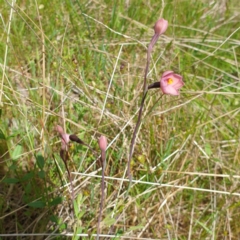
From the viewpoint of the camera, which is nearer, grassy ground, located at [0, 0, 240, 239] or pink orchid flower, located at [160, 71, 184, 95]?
pink orchid flower, located at [160, 71, 184, 95]

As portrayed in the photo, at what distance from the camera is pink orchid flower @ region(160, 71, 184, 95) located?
46.0 inches

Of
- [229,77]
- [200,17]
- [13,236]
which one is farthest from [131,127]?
[200,17]

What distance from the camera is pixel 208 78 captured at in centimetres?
245

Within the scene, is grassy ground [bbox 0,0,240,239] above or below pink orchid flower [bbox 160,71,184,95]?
below

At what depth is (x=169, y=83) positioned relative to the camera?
118 cm

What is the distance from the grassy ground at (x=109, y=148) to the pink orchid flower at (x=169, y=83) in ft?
1.15

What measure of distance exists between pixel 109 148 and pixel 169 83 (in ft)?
2.17

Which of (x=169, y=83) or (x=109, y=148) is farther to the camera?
(x=109, y=148)

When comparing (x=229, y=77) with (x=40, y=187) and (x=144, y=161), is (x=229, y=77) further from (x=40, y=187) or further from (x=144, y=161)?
(x=40, y=187)

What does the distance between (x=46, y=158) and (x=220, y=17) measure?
1905 millimetres

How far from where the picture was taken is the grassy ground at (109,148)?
157 cm

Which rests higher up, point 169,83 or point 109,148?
point 169,83

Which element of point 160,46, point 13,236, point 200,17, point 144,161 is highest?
point 200,17

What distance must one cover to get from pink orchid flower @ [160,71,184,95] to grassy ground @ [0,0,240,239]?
0.35 m
